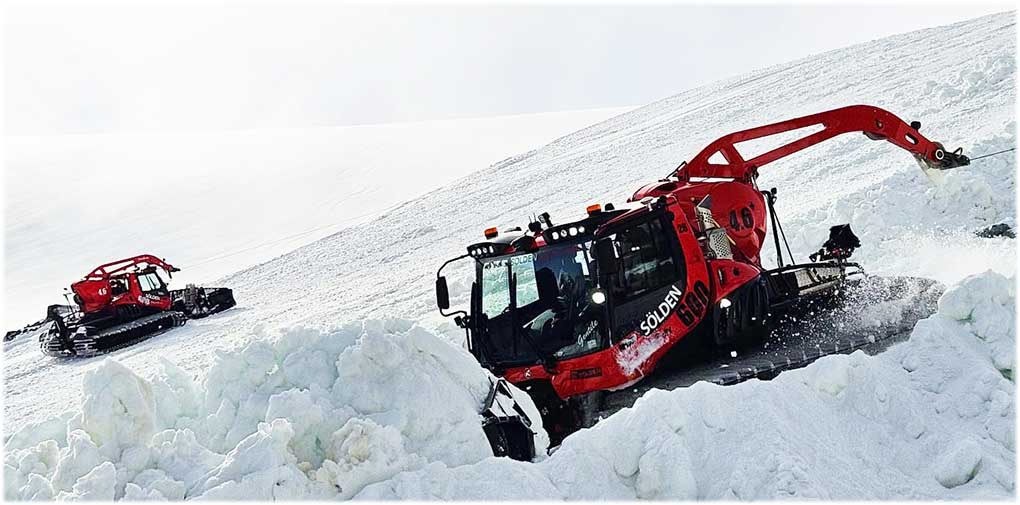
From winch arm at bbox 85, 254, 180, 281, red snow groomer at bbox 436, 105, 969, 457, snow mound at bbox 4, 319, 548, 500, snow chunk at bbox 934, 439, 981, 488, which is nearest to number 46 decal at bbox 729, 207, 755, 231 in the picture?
red snow groomer at bbox 436, 105, 969, 457

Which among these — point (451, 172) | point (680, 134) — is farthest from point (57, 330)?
point (451, 172)

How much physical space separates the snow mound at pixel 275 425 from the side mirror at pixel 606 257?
161 centimetres

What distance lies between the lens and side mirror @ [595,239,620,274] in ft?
22.4

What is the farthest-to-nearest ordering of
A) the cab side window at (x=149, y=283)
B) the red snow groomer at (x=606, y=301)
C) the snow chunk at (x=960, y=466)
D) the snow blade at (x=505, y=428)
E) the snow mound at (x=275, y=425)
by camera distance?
1. the cab side window at (x=149, y=283)
2. the red snow groomer at (x=606, y=301)
3. the snow blade at (x=505, y=428)
4. the snow chunk at (x=960, y=466)
5. the snow mound at (x=275, y=425)

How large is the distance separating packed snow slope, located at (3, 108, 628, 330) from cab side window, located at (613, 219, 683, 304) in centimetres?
2158

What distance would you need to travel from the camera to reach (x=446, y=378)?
5258mm

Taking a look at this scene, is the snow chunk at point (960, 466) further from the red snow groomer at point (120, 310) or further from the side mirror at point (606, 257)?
the red snow groomer at point (120, 310)

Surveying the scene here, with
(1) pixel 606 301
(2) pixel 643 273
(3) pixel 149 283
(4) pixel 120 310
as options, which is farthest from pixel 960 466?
(3) pixel 149 283

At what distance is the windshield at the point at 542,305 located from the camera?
7047mm

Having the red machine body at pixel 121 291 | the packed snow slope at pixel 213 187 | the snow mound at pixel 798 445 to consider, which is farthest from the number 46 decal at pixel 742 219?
the packed snow slope at pixel 213 187

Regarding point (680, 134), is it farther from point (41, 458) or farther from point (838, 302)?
point (41, 458)

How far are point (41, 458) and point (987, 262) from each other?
9708mm

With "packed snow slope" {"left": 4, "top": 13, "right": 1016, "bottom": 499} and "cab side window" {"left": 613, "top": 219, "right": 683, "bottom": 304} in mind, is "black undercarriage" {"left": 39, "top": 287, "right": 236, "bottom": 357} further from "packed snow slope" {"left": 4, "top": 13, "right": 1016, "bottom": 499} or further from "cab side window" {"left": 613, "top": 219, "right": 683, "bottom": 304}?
"cab side window" {"left": 613, "top": 219, "right": 683, "bottom": 304}

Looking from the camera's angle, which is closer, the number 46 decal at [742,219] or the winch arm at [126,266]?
the number 46 decal at [742,219]
